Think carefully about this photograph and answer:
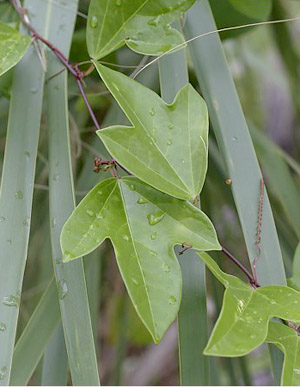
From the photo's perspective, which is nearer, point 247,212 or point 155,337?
point 155,337

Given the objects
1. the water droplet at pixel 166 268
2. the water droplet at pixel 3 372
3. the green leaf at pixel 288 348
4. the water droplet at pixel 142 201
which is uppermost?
the water droplet at pixel 142 201

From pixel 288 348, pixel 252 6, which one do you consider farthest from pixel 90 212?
pixel 252 6

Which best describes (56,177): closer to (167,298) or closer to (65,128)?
(65,128)

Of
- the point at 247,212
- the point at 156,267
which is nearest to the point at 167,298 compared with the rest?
the point at 156,267

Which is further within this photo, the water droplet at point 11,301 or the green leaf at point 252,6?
the green leaf at point 252,6

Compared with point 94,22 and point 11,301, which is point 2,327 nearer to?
point 11,301

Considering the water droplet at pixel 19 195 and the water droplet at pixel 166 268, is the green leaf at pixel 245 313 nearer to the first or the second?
the water droplet at pixel 166 268

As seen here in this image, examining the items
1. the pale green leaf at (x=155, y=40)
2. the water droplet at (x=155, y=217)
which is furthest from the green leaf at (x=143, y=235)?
the pale green leaf at (x=155, y=40)
